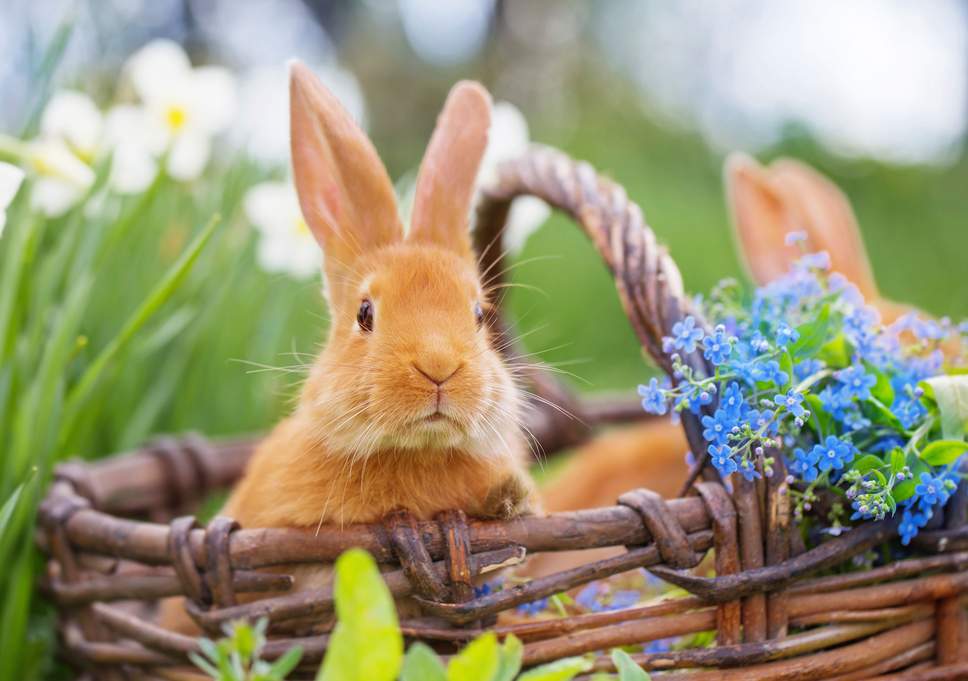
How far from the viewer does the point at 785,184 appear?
6.58ft

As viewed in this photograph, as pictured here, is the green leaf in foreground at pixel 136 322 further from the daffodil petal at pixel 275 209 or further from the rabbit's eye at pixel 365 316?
the daffodil petal at pixel 275 209

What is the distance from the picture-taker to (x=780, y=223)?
1.92m

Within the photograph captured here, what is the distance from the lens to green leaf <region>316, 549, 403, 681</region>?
750mm

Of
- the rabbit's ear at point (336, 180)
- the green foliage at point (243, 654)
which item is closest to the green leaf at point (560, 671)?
the green foliage at point (243, 654)

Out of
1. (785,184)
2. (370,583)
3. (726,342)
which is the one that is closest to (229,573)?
(370,583)

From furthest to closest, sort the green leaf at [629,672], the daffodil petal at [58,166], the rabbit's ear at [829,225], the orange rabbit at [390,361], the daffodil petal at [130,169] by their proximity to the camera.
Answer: the rabbit's ear at [829,225], the daffodil petal at [130,169], the daffodil petal at [58,166], the orange rabbit at [390,361], the green leaf at [629,672]

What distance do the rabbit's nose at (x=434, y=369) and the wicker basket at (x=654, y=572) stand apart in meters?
0.15

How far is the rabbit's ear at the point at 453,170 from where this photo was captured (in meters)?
1.32

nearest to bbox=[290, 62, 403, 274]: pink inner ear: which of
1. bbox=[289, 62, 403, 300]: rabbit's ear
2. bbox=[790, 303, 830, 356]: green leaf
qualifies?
bbox=[289, 62, 403, 300]: rabbit's ear

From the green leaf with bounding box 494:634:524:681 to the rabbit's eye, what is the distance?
19.1 inches

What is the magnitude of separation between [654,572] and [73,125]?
141 centimetres

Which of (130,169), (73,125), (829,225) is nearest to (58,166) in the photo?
(130,169)

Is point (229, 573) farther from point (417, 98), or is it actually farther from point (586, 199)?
point (417, 98)

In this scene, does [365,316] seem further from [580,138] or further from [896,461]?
[580,138]
